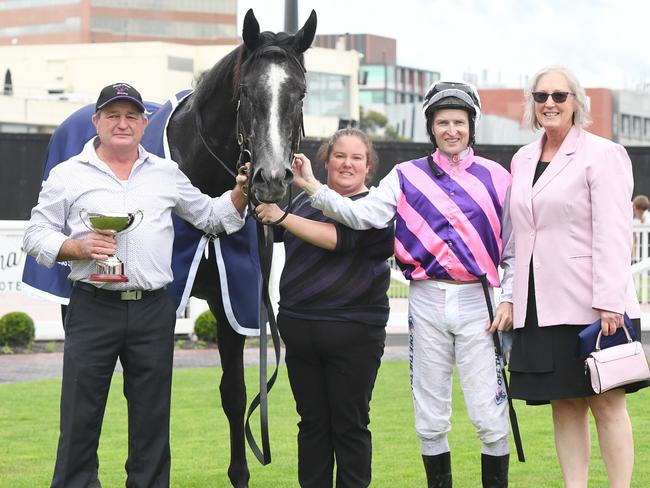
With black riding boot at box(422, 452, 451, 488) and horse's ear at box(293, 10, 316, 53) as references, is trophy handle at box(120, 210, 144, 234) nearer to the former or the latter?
horse's ear at box(293, 10, 316, 53)

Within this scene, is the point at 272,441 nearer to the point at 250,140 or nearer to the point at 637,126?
the point at 250,140

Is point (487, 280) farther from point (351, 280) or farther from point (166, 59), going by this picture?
point (166, 59)

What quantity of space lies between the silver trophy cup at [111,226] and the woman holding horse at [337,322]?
618 mm

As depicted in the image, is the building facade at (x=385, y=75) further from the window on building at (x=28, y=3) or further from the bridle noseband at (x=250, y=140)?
the bridle noseband at (x=250, y=140)

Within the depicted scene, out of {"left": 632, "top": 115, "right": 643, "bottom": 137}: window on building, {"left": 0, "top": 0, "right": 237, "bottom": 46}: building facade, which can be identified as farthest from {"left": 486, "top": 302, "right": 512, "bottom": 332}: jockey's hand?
{"left": 0, "top": 0, "right": 237, "bottom": 46}: building facade

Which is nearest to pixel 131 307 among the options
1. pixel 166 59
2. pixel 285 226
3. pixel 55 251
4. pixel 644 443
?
pixel 55 251

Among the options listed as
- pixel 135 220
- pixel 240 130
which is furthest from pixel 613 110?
pixel 135 220

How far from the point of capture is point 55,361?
1077 centimetres

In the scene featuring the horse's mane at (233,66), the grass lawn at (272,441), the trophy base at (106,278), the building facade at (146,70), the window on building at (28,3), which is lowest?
the grass lawn at (272,441)

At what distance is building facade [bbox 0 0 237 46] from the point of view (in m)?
102

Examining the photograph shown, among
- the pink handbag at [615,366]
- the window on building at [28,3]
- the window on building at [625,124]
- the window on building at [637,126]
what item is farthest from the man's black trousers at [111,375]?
the window on building at [28,3]

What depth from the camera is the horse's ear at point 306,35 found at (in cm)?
453

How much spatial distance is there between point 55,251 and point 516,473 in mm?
2829

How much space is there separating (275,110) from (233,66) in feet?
2.16
